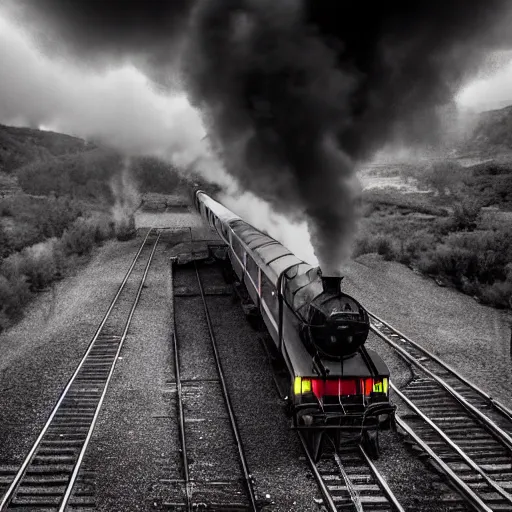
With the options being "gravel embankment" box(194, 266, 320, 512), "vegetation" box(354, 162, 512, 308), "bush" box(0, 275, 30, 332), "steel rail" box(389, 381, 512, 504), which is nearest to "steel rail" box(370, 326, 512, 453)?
"steel rail" box(389, 381, 512, 504)

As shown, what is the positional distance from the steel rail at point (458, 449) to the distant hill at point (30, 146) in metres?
42.4

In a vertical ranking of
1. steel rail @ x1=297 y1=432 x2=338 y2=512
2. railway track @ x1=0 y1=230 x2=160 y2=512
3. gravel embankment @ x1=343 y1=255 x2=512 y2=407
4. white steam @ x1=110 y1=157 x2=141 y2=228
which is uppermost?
white steam @ x1=110 y1=157 x2=141 y2=228

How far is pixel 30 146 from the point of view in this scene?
5709cm

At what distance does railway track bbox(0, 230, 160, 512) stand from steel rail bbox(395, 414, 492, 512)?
Answer: 406 cm

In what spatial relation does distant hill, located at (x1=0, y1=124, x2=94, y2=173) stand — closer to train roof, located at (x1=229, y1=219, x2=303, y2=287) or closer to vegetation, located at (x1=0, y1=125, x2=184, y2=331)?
vegetation, located at (x1=0, y1=125, x2=184, y2=331)

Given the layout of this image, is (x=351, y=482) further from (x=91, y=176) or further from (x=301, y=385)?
(x=91, y=176)

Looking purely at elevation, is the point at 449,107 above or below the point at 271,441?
above

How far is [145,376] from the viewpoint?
7918mm

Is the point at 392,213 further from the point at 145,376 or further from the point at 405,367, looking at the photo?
the point at 145,376

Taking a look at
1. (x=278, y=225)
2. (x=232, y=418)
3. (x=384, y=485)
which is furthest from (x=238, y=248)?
(x=384, y=485)

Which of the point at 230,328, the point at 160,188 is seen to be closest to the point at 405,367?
the point at 230,328

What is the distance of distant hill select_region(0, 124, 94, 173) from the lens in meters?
47.8

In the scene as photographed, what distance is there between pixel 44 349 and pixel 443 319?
9.23 m

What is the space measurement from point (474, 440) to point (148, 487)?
14.2 ft
